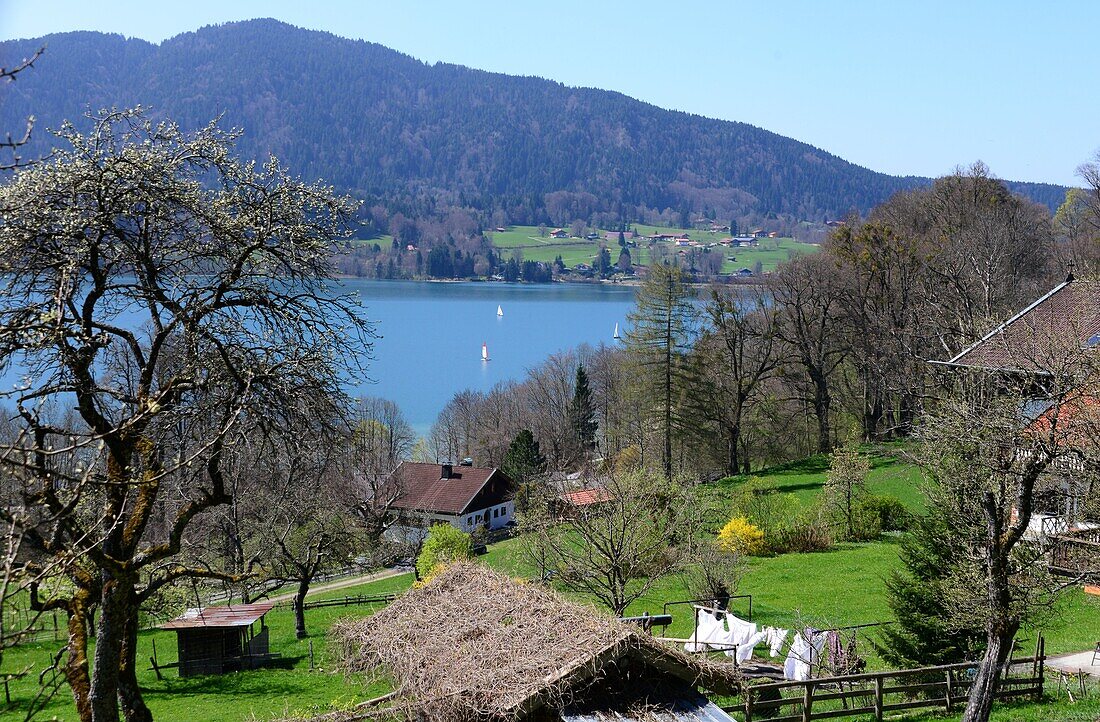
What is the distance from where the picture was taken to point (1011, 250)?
37.9m

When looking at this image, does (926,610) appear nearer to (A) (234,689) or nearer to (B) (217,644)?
(A) (234,689)

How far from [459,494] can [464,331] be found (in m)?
82.3

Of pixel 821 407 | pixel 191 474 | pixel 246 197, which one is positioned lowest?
pixel 821 407

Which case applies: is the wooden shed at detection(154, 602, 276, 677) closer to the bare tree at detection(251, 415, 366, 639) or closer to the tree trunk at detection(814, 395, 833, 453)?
the bare tree at detection(251, 415, 366, 639)

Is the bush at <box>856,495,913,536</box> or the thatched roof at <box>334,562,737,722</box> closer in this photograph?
the thatched roof at <box>334,562,737,722</box>

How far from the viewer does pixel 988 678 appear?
10.5 meters

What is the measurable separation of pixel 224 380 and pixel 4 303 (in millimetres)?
1935

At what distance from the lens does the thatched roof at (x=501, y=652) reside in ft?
25.2

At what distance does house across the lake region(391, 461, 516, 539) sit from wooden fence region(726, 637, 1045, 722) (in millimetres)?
36054

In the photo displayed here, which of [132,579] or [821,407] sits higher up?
[132,579]

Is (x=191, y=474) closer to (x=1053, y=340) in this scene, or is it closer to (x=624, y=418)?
(x=1053, y=340)

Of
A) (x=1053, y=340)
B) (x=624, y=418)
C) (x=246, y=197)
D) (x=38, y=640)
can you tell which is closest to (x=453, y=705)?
(x=246, y=197)

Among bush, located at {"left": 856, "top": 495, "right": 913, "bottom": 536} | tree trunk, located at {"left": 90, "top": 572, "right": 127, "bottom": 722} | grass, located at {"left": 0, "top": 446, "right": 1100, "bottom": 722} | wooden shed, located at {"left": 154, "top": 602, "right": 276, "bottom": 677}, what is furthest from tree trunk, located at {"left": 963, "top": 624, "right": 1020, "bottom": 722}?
bush, located at {"left": 856, "top": 495, "right": 913, "bottom": 536}

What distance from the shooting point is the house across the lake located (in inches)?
2045
